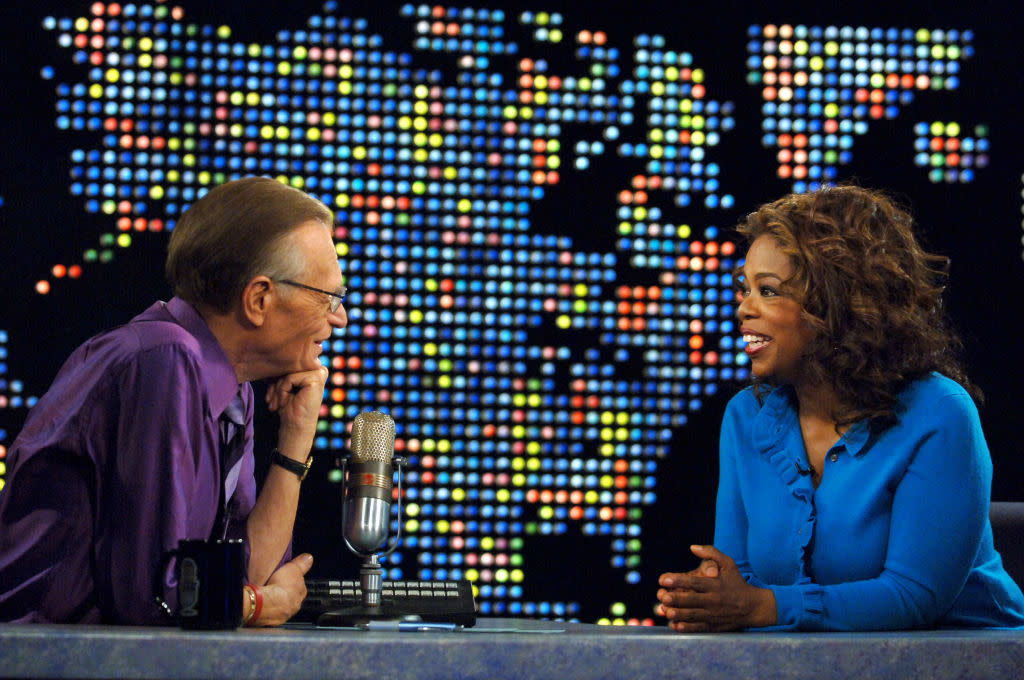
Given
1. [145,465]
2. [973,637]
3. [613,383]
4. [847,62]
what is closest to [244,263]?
[145,465]

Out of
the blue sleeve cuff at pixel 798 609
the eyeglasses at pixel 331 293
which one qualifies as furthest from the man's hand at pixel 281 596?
the blue sleeve cuff at pixel 798 609

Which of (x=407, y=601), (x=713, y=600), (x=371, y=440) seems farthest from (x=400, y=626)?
(x=713, y=600)

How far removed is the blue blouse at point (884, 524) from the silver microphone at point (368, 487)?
0.70 metres

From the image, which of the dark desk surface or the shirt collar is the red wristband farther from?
the shirt collar

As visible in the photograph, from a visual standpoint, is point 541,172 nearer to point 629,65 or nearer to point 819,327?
point 629,65

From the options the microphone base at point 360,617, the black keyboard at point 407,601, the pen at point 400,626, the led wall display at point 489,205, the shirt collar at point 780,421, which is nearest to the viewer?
the pen at point 400,626

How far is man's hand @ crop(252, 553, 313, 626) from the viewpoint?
1861mm

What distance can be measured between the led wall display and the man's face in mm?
1229

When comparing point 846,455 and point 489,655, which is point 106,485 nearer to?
point 489,655

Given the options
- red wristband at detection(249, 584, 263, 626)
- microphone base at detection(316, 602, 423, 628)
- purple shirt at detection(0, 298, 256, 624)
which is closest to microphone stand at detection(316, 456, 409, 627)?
microphone base at detection(316, 602, 423, 628)

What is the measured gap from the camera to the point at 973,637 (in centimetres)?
143

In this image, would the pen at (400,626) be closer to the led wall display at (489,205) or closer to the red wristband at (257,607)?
→ the red wristband at (257,607)

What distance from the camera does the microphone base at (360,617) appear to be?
70.7 inches

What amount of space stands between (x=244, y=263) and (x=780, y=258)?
1.13 metres
